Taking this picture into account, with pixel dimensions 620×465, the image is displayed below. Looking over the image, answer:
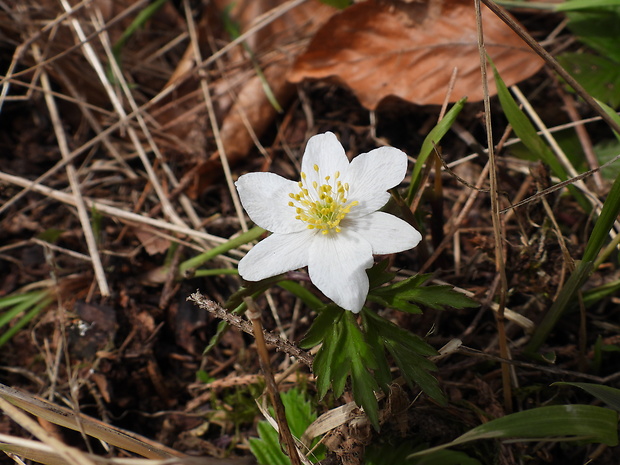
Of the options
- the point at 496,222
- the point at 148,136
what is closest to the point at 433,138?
the point at 496,222

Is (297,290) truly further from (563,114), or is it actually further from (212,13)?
(212,13)

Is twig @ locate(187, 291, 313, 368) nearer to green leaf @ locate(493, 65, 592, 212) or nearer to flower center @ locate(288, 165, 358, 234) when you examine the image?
flower center @ locate(288, 165, 358, 234)

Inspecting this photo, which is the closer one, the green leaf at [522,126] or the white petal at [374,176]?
the white petal at [374,176]

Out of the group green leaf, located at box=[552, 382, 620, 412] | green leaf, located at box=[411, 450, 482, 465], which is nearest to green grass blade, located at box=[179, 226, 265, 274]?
green leaf, located at box=[411, 450, 482, 465]

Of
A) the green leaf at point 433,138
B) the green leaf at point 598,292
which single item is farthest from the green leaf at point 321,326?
the green leaf at point 598,292

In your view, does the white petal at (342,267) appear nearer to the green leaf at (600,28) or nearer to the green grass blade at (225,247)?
the green grass blade at (225,247)

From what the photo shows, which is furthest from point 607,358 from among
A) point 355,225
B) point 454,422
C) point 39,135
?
point 39,135

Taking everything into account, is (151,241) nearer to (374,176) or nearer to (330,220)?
(330,220)
